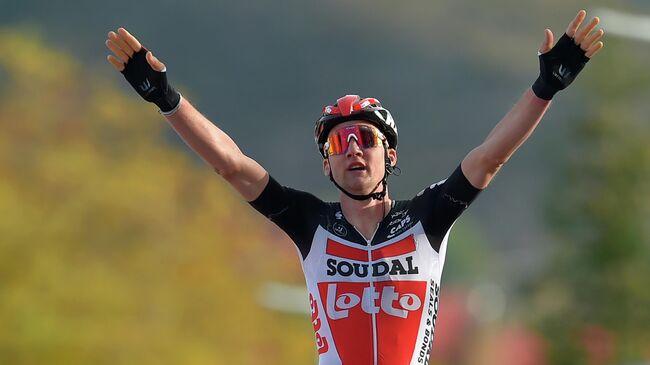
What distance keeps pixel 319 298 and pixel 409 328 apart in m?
0.69

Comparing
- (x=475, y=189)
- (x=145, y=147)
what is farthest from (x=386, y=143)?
(x=145, y=147)

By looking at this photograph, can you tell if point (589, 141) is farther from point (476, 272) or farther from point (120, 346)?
point (476, 272)

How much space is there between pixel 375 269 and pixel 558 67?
75.0 inches

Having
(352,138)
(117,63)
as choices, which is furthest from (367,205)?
(117,63)

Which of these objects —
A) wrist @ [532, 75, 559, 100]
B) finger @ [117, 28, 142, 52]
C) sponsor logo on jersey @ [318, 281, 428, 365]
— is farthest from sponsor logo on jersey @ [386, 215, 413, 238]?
finger @ [117, 28, 142, 52]

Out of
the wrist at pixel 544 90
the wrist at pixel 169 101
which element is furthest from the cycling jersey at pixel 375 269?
the wrist at pixel 169 101

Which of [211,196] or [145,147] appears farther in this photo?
[211,196]

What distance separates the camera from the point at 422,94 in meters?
187

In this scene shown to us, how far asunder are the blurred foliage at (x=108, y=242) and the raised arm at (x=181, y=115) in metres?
30.7

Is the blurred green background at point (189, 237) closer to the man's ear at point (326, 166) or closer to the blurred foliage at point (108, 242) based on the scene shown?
the blurred foliage at point (108, 242)

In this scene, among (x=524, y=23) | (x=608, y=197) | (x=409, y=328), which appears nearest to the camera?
(x=409, y=328)

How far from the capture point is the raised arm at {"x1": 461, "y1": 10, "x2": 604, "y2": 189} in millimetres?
9805

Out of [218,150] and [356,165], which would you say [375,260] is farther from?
[218,150]

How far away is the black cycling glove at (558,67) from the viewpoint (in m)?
9.80
